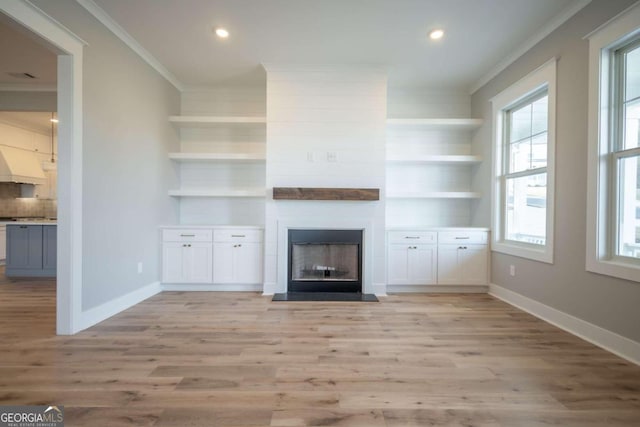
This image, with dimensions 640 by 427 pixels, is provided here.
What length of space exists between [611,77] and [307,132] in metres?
2.84

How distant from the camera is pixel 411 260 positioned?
12.7 feet

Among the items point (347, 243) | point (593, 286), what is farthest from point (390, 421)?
point (347, 243)

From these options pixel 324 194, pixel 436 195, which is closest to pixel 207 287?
pixel 324 194

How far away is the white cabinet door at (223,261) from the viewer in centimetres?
387

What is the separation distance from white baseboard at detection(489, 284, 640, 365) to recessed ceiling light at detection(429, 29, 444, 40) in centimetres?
291

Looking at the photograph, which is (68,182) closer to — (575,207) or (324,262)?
(324,262)

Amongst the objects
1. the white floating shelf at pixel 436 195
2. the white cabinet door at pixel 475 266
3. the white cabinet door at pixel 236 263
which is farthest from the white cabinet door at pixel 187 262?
the white cabinet door at pixel 475 266

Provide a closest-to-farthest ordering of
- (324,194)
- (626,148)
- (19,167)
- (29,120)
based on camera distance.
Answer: (626,148), (324,194), (29,120), (19,167)

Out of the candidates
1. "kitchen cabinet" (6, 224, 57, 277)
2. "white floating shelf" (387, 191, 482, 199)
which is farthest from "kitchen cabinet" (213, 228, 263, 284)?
"kitchen cabinet" (6, 224, 57, 277)

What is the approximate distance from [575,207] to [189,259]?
4205mm

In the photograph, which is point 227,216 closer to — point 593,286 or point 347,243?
point 347,243

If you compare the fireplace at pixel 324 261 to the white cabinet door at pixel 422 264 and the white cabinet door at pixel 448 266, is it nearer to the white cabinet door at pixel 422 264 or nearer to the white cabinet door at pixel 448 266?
the white cabinet door at pixel 422 264

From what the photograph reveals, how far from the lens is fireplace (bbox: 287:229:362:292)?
3.80 m

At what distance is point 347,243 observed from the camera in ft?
Answer: 12.6
